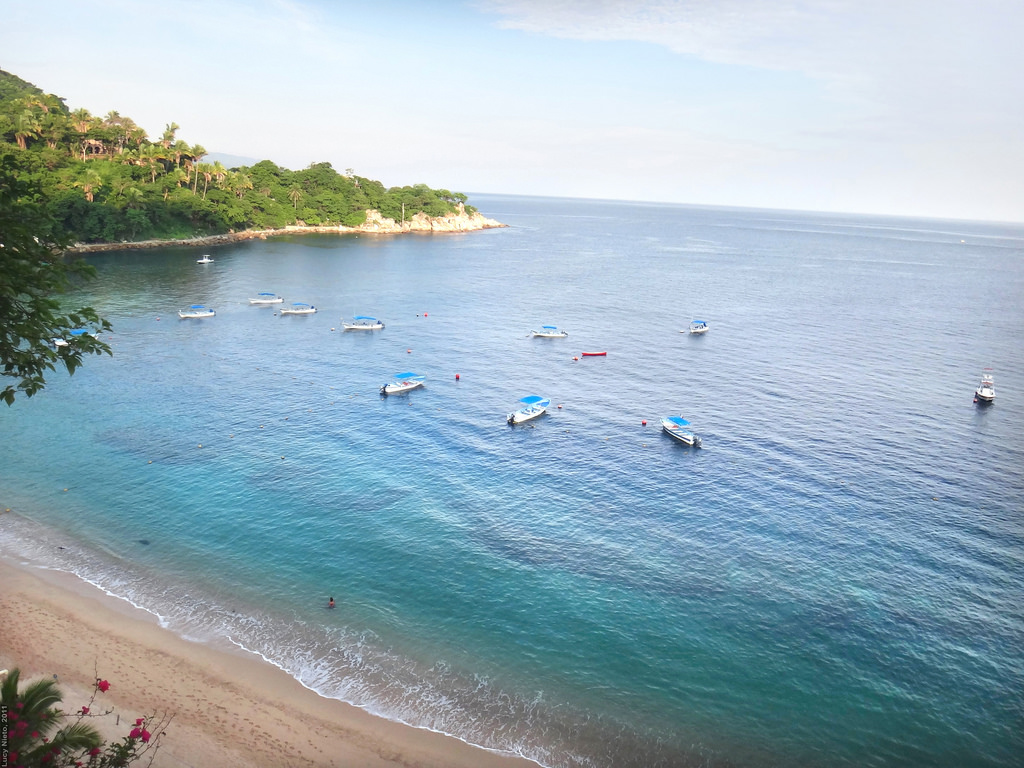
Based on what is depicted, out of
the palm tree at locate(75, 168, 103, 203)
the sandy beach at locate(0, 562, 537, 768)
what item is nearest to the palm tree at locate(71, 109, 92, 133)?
the palm tree at locate(75, 168, 103, 203)

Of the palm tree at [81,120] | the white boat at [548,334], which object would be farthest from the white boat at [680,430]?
the palm tree at [81,120]

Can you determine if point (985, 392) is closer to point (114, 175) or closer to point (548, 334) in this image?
point (548, 334)

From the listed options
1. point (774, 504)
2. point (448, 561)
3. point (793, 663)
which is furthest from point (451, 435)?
point (793, 663)

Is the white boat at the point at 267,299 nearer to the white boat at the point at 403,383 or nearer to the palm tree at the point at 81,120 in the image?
the white boat at the point at 403,383

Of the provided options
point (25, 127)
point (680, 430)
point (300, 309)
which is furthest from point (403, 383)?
point (25, 127)

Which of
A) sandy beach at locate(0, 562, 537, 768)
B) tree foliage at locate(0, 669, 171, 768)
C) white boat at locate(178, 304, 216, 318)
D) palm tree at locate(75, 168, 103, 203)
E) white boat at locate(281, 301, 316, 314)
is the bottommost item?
sandy beach at locate(0, 562, 537, 768)

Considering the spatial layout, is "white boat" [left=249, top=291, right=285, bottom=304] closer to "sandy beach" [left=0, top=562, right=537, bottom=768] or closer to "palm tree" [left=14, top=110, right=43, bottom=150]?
"palm tree" [left=14, top=110, right=43, bottom=150]

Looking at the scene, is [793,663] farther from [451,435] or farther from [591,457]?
[451,435]
